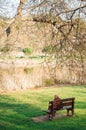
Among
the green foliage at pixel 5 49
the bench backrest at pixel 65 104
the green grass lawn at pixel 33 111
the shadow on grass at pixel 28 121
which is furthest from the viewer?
the bench backrest at pixel 65 104

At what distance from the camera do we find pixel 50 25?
996 centimetres

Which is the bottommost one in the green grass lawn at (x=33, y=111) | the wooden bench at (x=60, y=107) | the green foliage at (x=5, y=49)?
the green grass lawn at (x=33, y=111)

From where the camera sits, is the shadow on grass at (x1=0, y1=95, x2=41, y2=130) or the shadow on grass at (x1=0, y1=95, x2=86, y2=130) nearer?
the shadow on grass at (x1=0, y1=95, x2=86, y2=130)

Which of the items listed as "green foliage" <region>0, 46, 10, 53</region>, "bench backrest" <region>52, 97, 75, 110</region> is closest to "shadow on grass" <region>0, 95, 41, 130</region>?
"bench backrest" <region>52, 97, 75, 110</region>

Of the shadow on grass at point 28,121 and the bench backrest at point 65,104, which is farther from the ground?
the bench backrest at point 65,104

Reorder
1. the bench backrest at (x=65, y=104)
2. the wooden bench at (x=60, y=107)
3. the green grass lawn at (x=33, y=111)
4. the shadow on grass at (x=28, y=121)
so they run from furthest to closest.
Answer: the bench backrest at (x=65, y=104) → the wooden bench at (x=60, y=107) → the green grass lawn at (x=33, y=111) → the shadow on grass at (x=28, y=121)

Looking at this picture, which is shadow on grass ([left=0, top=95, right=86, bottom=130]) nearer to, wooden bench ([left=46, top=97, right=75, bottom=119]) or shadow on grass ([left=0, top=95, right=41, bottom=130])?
shadow on grass ([left=0, top=95, right=41, bottom=130])

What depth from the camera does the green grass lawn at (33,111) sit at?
12.0m

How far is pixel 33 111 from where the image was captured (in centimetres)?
1548

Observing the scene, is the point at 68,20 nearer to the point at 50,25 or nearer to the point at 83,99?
the point at 50,25

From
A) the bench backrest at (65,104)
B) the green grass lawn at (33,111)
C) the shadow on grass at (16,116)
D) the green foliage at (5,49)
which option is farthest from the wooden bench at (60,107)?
the green foliage at (5,49)

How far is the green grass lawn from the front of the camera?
1197cm

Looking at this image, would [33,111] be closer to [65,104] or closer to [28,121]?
[65,104]

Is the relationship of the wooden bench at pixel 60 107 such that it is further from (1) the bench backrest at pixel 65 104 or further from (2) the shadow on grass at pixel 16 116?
(2) the shadow on grass at pixel 16 116
